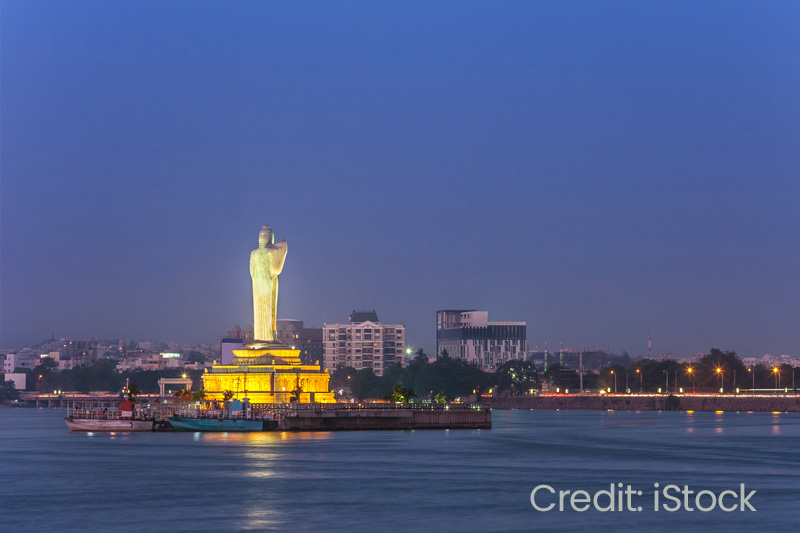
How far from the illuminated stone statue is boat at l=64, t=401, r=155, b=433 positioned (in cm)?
1898

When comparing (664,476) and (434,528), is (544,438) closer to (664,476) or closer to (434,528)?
(664,476)

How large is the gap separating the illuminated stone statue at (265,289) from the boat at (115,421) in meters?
19.0

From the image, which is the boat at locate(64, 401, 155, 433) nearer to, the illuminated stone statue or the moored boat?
the moored boat

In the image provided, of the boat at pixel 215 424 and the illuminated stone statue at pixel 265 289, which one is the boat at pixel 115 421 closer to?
the boat at pixel 215 424

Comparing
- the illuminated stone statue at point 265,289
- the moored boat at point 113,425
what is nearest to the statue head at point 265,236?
the illuminated stone statue at point 265,289

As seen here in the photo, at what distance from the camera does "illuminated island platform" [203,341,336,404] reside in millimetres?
102000

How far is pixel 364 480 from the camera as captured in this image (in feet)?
175

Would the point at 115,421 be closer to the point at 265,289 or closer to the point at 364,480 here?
the point at 265,289

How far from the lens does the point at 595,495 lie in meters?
48.3

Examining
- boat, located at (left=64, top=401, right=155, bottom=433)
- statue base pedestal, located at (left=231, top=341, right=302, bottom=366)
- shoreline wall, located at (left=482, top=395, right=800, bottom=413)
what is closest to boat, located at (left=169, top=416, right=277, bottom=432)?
boat, located at (left=64, top=401, right=155, bottom=433)

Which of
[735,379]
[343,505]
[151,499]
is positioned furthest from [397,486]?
[735,379]

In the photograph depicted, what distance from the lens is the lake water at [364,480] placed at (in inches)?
1623

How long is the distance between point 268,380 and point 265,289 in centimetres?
1041

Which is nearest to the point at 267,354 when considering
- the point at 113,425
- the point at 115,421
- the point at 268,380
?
the point at 268,380
